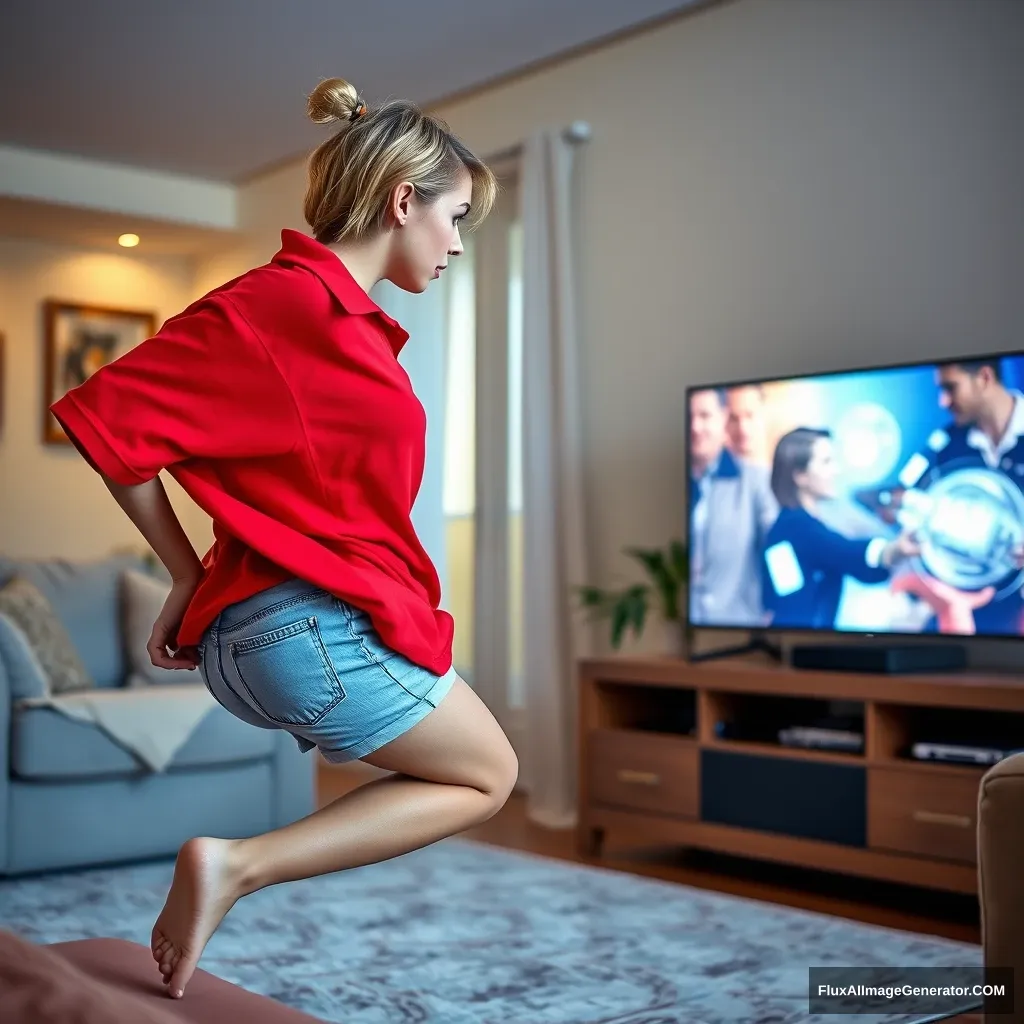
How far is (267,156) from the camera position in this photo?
6.21 meters

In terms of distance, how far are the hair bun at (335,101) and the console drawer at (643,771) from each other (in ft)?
8.17

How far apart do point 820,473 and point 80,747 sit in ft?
7.03

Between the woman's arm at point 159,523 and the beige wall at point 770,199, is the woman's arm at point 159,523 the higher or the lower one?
the lower one

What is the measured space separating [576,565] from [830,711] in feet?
3.63

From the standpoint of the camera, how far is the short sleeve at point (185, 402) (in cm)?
145

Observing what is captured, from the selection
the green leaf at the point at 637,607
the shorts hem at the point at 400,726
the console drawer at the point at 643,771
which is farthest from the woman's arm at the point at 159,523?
the green leaf at the point at 637,607

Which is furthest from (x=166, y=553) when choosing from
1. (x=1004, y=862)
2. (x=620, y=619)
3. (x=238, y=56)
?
(x=238, y=56)

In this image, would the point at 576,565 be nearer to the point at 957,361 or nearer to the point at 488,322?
the point at 488,322

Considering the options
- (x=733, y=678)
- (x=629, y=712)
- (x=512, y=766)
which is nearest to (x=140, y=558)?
(x=629, y=712)

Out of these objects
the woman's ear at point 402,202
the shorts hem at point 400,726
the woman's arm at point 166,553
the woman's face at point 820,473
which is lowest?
the shorts hem at point 400,726

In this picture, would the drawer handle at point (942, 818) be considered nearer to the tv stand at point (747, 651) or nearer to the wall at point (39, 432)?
the tv stand at point (747, 651)

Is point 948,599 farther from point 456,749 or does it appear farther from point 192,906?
point 192,906

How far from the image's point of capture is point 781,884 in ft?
12.1

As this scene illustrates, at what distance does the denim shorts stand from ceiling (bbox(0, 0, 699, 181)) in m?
3.36
